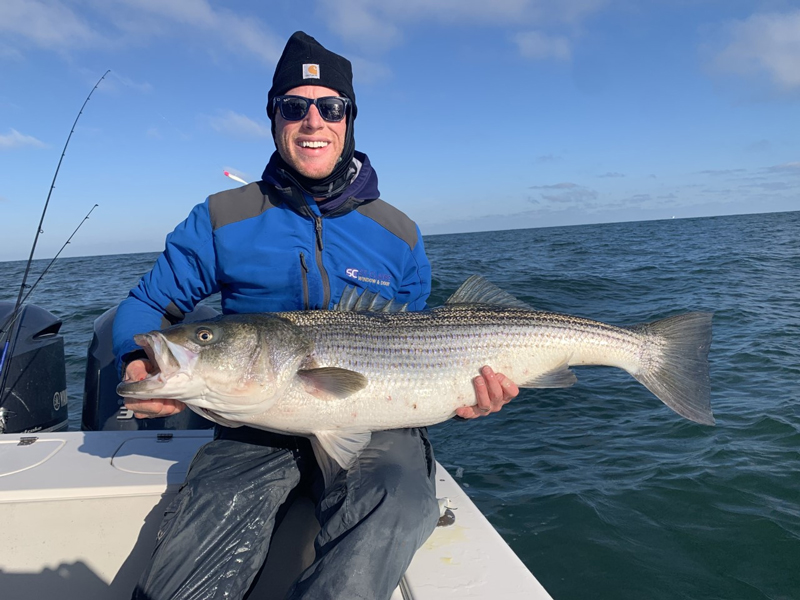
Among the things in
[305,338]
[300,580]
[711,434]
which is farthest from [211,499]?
[711,434]

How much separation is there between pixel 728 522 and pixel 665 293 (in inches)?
508

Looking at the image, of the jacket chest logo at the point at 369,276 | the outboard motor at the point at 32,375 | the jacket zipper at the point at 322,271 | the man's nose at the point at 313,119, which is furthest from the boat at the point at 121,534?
the man's nose at the point at 313,119

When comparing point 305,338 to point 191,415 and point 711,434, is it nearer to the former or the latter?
point 191,415

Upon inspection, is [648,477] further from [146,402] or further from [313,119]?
[146,402]

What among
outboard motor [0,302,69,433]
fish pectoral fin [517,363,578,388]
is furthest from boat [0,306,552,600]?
outboard motor [0,302,69,433]

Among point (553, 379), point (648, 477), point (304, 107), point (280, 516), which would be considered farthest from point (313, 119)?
point (648, 477)

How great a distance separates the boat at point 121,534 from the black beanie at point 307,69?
2.81 meters

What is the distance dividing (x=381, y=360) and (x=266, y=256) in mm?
1118

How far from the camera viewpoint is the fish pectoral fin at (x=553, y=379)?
3.71 m

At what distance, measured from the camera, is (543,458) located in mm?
6758

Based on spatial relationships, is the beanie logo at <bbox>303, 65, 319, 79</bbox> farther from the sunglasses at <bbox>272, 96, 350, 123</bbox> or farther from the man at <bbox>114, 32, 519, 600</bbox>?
the sunglasses at <bbox>272, 96, 350, 123</bbox>

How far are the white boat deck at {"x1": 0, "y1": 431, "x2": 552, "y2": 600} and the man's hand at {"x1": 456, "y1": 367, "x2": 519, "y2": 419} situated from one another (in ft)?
1.86

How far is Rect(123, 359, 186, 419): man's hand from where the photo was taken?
9.91 ft

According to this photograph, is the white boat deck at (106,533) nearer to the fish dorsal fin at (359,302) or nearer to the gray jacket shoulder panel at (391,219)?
the fish dorsal fin at (359,302)
